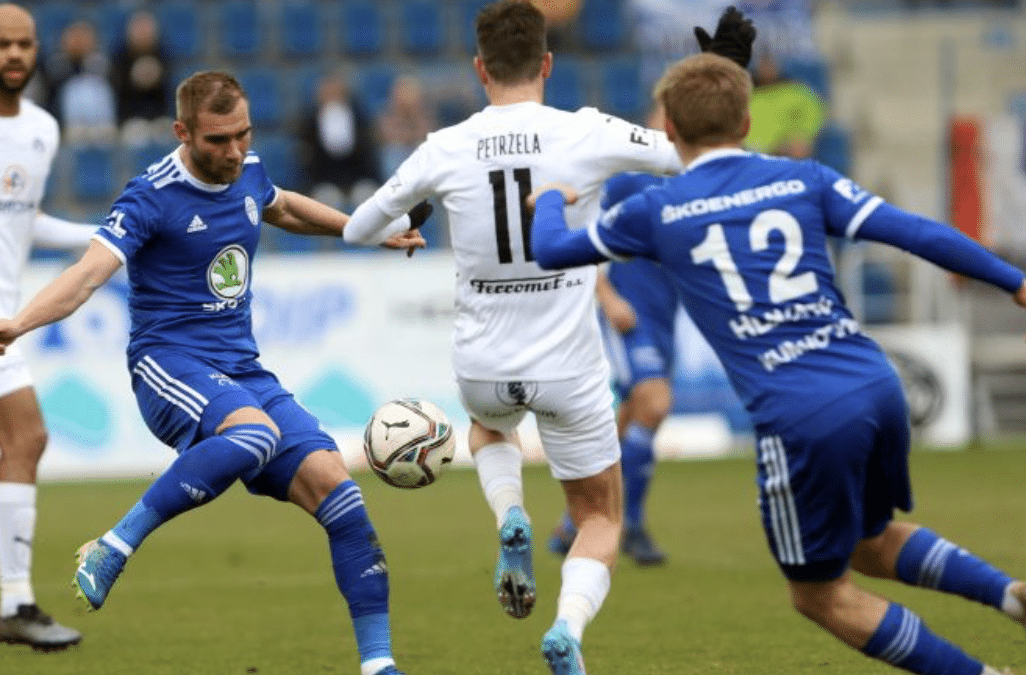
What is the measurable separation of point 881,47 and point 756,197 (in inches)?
635

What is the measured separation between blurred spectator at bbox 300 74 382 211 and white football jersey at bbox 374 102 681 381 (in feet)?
36.9

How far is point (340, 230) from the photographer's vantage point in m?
7.59

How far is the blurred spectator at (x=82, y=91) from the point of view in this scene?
61.1 ft

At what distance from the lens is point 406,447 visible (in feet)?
23.6

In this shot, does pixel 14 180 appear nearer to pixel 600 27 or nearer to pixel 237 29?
pixel 237 29

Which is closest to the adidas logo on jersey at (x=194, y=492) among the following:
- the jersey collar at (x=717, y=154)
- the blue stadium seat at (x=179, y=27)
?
the jersey collar at (x=717, y=154)

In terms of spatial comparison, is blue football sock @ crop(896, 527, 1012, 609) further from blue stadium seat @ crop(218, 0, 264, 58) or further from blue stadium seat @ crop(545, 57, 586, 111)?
blue stadium seat @ crop(218, 0, 264, 58)

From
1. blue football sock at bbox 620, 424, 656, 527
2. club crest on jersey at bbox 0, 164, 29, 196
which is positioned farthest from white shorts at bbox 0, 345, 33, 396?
blue football sock at bbox 620, 424, 656, 527

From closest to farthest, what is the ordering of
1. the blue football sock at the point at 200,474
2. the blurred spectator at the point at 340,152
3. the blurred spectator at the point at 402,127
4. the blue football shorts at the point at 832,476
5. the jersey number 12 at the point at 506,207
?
the blue football shorts at the point at 832,476 → the blue football sock at the point at 200,474 → the jersey number 12 at the point at 506,207 → the blurred spectator at the point at 340,152 → the blurred spectator at the point at 402,127

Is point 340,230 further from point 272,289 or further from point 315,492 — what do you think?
point 272,289

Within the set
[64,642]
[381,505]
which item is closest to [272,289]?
[381,505]

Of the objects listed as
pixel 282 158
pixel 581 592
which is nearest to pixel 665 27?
pixel 282 158

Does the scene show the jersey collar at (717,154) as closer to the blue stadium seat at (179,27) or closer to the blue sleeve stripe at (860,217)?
the blue sleeve stripe at (860,217)

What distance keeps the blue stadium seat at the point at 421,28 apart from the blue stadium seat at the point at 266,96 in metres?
1.53
